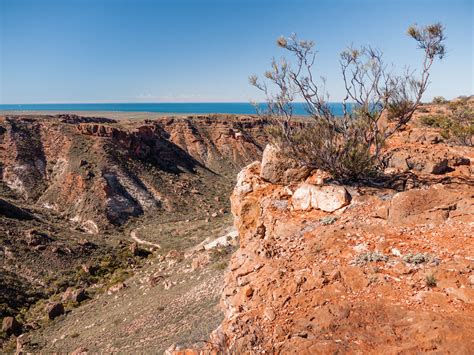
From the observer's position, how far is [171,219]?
4244cm

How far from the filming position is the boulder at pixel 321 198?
10133mm

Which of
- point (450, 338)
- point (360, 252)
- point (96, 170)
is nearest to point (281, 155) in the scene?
point (360, 252)

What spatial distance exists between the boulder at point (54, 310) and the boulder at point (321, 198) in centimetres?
1831

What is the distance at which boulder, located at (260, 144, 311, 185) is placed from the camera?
1197cm

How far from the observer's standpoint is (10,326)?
1952cm

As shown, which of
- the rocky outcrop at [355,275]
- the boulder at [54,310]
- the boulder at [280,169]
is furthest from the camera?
the boulder at [54,310]

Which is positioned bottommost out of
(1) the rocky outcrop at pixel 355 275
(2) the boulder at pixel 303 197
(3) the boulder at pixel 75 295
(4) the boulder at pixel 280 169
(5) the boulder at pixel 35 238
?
(3) the boulder at pixel 75 295

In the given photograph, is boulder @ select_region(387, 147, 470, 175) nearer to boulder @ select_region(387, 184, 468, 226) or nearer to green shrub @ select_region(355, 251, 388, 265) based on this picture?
boulder @ select_region(387, 184, 468, 226)

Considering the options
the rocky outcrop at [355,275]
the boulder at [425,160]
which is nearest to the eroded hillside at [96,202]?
the rocky outcrop at [355,275]

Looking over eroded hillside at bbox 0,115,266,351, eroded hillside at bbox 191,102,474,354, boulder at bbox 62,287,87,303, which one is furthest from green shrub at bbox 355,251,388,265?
boulder at bbox 62,287,87,303

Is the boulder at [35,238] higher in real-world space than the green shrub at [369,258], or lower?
lower

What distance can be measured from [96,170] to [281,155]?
40032 millimetres

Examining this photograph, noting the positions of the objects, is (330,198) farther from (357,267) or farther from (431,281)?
(431,281)

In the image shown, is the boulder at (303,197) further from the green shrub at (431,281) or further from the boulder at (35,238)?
the boulder at (35,238)
